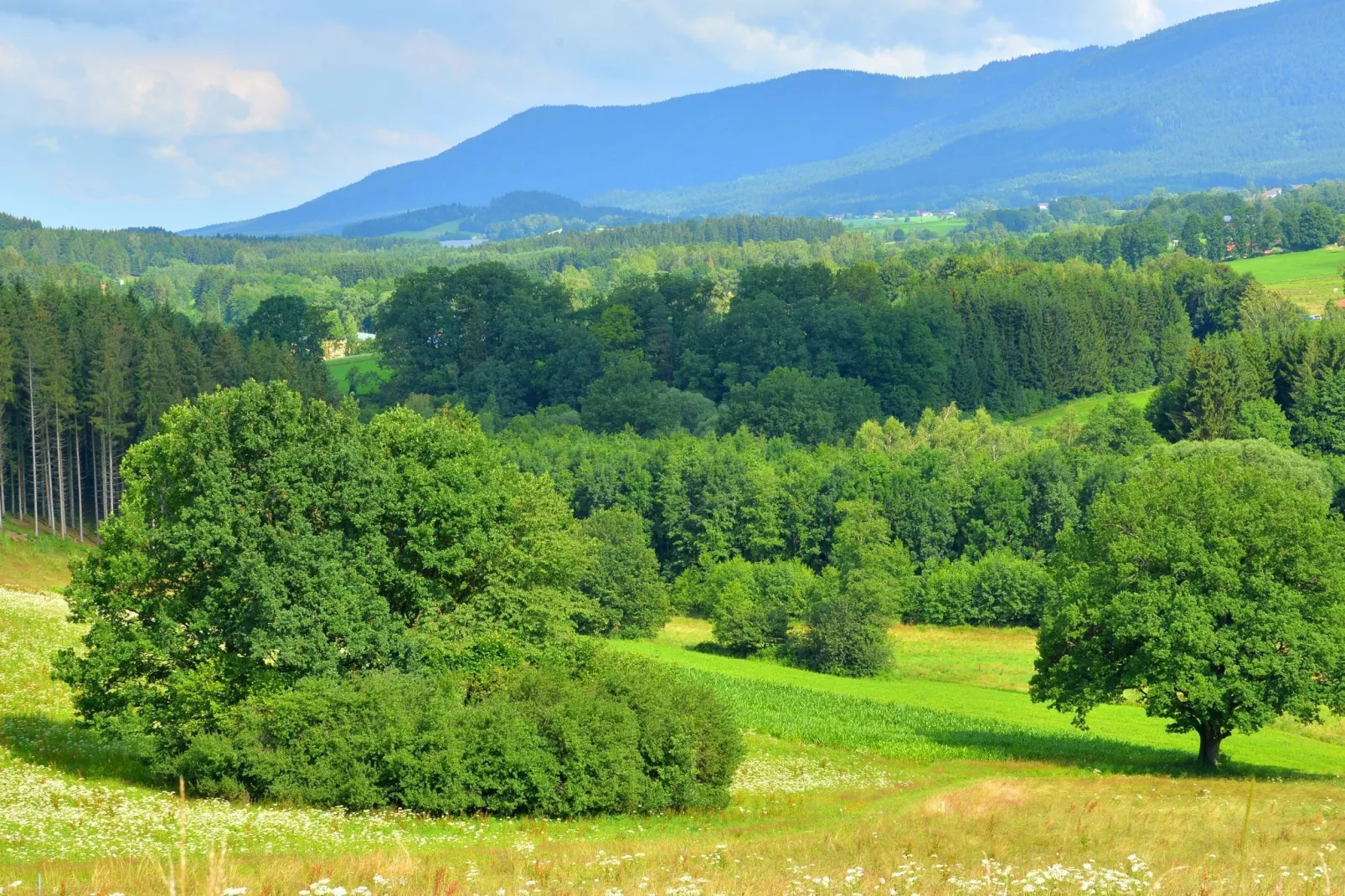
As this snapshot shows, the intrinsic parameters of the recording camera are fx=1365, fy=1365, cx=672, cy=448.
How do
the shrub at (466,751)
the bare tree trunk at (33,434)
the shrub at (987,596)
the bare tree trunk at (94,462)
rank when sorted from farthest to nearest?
the bare tree trunk at (94,462) → the bare tree trunk at (33,434) → the shrub at (987,596) → the shrub at (466,751)

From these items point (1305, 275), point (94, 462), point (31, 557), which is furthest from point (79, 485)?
point (1305, 275)

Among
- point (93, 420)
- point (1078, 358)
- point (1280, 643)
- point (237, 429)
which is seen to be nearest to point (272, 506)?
point (237, 429)

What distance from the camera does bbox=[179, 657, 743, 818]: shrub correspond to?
3219 centimetres

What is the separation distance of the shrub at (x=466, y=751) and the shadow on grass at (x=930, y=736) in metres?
14.1

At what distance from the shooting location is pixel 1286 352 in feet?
381

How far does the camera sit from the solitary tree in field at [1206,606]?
39.8 m

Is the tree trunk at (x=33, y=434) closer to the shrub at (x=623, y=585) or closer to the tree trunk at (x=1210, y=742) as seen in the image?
the shrub at (x=623, y=585)

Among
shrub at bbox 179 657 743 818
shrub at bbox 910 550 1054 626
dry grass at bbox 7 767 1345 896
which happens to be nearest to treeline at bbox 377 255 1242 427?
shrub at bbox 910 550 1054 626

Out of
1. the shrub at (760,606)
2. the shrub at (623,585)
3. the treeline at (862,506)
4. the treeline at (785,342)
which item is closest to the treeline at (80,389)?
the treeline at (862,506)

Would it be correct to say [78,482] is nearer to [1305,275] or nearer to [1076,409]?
[1076,409]

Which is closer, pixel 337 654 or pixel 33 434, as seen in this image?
pixel 337 654

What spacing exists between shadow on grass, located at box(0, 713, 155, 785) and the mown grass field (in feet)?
0.33

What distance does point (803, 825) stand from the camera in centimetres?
3169

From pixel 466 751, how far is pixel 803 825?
26.8ft
